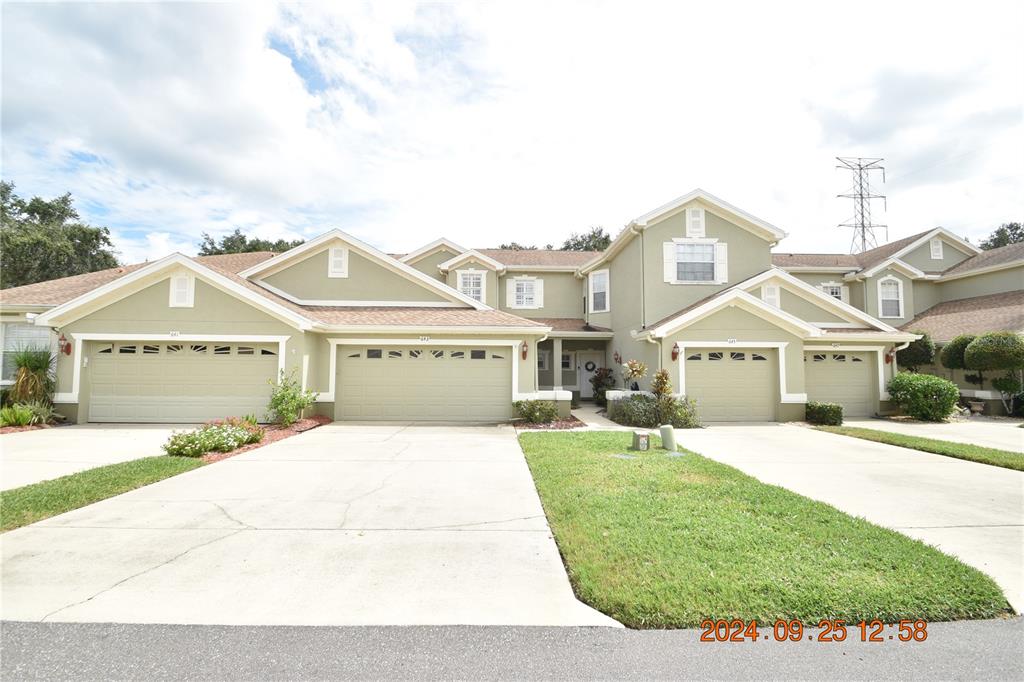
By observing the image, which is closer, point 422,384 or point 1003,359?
point 422,384

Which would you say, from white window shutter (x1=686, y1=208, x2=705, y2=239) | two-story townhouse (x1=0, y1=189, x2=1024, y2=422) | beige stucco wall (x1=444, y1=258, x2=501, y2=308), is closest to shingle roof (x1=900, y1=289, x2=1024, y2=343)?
two-story townhouse (x1=0, y1=189, x2=1024, y2=422)

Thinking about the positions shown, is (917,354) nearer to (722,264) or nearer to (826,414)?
(826,414)

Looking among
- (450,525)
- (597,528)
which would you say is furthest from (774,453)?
(450,525)

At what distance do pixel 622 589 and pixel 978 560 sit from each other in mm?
3430

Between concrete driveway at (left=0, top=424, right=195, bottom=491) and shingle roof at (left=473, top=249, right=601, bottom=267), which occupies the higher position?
shingle roof at (left=473, top=249, right=601, bottom=267)

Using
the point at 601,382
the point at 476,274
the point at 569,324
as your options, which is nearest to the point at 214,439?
the point at 476,274

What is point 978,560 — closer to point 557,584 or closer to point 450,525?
point 557,584

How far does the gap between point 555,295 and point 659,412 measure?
9.85 m

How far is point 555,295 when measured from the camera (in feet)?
72.3

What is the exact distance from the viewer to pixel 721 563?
3.98m

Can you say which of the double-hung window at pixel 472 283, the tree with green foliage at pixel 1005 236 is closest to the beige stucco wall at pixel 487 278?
the double-hung window at pixel 472 283

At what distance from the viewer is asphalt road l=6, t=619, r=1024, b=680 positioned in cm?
275

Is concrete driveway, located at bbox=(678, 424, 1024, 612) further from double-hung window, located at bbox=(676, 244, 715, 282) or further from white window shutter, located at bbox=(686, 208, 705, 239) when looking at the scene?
white window shutter, located at bbox=(686, 208, 705, 239)

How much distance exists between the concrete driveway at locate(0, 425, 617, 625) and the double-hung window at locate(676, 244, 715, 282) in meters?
12.1
